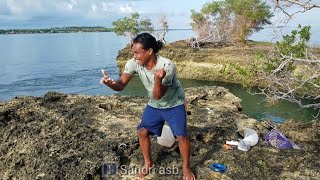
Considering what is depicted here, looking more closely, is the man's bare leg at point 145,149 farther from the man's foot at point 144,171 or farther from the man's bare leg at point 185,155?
the man's bare leg at point 185,155

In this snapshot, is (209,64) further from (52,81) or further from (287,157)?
(287,157)

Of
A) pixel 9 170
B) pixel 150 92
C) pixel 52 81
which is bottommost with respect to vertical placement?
pixel 52 81

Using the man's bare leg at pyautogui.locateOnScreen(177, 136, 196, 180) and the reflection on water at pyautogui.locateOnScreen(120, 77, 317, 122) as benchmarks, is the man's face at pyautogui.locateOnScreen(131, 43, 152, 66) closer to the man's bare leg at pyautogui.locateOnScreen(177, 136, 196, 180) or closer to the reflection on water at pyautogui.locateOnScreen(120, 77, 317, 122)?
the man's bare leg at pyautogui.locateOnScreen(177, 136, 196, 180)

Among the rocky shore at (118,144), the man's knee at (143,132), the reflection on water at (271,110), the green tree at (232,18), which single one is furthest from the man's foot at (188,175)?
A: the green tree at (232,18)

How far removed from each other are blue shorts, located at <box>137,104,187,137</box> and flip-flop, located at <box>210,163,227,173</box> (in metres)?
0.88

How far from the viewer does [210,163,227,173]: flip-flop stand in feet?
16.7

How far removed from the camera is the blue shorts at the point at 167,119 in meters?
4.56

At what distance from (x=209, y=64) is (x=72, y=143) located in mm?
21024

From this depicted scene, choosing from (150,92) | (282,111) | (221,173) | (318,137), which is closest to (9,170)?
(150,92)

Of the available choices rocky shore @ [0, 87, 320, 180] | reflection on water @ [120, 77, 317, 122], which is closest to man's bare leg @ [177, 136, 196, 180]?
rocky shore @ [0, 87, 320, 180]

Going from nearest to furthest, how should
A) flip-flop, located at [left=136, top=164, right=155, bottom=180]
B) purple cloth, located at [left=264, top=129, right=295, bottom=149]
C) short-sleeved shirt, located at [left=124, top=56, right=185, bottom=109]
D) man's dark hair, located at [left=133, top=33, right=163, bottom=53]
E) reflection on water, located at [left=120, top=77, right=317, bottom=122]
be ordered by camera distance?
man's dark hair, located at [left=133, top=33, right=163, bottom=53]
short-sleeved shirt, located at [left=124, top=56, right=185, bottom=109]
flip-flop, located at [left=136, top=164, right=155, bottom=180]
purple cloth, located at [left=264, top=129, right=295, bottom=149]
reflection on water, located at [left=120, top=77, right=317, bottom=122]

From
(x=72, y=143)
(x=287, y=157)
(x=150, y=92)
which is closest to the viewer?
(x=150, y=92)

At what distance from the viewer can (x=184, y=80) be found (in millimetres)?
26781

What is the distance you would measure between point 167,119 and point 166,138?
906 mm
